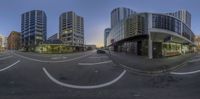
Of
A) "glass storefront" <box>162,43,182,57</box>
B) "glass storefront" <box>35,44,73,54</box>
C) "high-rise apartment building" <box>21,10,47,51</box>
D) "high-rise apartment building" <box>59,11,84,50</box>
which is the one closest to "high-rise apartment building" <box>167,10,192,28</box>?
"glass storefront" <box>162,43,182,57</box>

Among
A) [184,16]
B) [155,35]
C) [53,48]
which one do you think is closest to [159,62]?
[155,35]

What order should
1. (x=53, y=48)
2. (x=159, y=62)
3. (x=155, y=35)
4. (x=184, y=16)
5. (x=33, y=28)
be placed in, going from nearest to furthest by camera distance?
1. (x=155, y=35)
2. (x=184, y=16)
3. (x=159, y=62)
4. (x=33, y=28)
5. (x=53, y=48)

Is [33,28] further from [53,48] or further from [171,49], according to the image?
[171,49]

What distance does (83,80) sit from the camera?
4.32m

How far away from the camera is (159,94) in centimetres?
336

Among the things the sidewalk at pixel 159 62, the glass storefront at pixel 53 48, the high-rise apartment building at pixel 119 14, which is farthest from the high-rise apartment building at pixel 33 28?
the sidewalk at pixel 159 62

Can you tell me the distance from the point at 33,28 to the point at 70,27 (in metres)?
0.96

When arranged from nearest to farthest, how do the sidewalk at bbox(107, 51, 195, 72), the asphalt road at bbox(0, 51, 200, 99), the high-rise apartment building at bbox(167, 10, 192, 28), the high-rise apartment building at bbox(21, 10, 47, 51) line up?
1. the asphalt road at bbox(0, 51, 200, 99)
2. the high-rise apartment building at bbox(167, 10, 192, 28)
3. the sidewalk at bbox(107, 51, 195, 72)
4. the high-rise apartment building at bbox(21, 10, 47, 51)

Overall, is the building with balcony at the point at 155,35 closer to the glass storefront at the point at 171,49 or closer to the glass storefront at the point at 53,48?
the glass storefront at the point at 171,49

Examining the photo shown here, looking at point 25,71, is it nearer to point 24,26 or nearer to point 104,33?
point 24,26

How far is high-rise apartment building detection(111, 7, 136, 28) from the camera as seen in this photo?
394 centimetres

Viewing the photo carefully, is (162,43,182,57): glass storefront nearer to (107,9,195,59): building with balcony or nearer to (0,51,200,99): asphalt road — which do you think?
(107,9,195,59): building with balcony

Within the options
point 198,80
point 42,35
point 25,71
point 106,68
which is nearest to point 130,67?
point 106,68

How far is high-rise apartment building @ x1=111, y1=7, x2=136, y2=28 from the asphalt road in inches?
57.4
